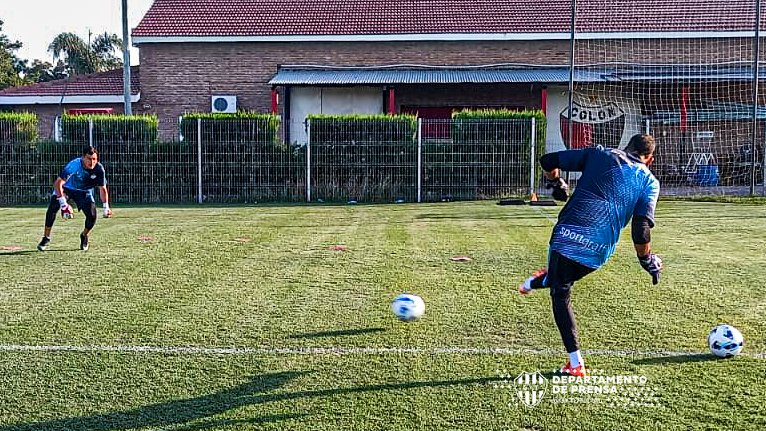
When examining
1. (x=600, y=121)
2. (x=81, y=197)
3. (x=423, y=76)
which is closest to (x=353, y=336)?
(x=81, y=197)

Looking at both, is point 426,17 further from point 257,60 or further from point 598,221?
point 598,221

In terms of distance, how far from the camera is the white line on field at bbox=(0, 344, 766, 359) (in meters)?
5.62

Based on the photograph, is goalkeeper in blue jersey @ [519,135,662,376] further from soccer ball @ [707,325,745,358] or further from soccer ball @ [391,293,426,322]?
soccer ball @ [391,293,426,322]

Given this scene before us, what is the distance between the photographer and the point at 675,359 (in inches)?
215

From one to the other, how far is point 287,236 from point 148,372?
710 centimetres

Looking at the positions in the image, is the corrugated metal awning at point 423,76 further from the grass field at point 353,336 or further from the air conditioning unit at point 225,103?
the grass field at point 353,336

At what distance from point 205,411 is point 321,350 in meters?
1.36

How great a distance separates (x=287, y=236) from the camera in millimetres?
12258

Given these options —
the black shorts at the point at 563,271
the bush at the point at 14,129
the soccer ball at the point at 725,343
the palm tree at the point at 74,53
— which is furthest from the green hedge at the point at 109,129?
the palm tree at the point at 74,53

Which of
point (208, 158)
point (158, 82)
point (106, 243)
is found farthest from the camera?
point (158, 82)

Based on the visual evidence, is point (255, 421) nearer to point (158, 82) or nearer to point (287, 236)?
point (287, 236)

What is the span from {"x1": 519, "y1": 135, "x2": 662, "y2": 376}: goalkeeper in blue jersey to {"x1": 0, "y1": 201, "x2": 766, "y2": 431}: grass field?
54cm

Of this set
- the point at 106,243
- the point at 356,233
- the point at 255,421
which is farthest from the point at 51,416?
the point at 356,233

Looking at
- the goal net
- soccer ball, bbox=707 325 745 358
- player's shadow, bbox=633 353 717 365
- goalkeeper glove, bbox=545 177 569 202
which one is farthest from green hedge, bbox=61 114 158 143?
A: soccer ball, bbox=707 325 745 358
